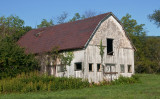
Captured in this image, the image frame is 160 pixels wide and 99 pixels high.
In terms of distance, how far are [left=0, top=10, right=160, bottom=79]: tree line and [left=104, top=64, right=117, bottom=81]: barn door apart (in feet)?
24.3

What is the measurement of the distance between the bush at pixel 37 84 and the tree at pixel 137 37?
31148 millimetres

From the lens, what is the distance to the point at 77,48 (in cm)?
2738

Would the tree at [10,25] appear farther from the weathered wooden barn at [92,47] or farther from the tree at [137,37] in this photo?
the tree at [137,37]

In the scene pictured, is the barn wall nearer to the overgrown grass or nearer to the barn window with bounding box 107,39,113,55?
the barn window with bounding box 107,39,113,55

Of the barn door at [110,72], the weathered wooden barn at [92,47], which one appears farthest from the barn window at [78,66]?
the barn door at [110,72]

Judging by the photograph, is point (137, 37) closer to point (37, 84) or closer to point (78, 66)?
point (78, 66)

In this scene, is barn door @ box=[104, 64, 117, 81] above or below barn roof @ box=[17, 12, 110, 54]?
below

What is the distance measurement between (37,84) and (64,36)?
9445 millimetres

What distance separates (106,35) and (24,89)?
11611mm

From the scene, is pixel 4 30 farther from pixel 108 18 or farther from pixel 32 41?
pixel 108 18

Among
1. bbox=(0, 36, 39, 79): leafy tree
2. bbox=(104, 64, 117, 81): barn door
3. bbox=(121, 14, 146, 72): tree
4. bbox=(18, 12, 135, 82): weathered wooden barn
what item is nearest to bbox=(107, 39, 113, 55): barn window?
bbox=(18, 12, 135, 82): weathered wooden barn

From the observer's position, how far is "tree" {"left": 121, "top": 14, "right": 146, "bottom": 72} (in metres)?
54.8

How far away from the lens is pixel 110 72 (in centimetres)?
2898

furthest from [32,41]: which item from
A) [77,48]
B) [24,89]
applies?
[24,89]
